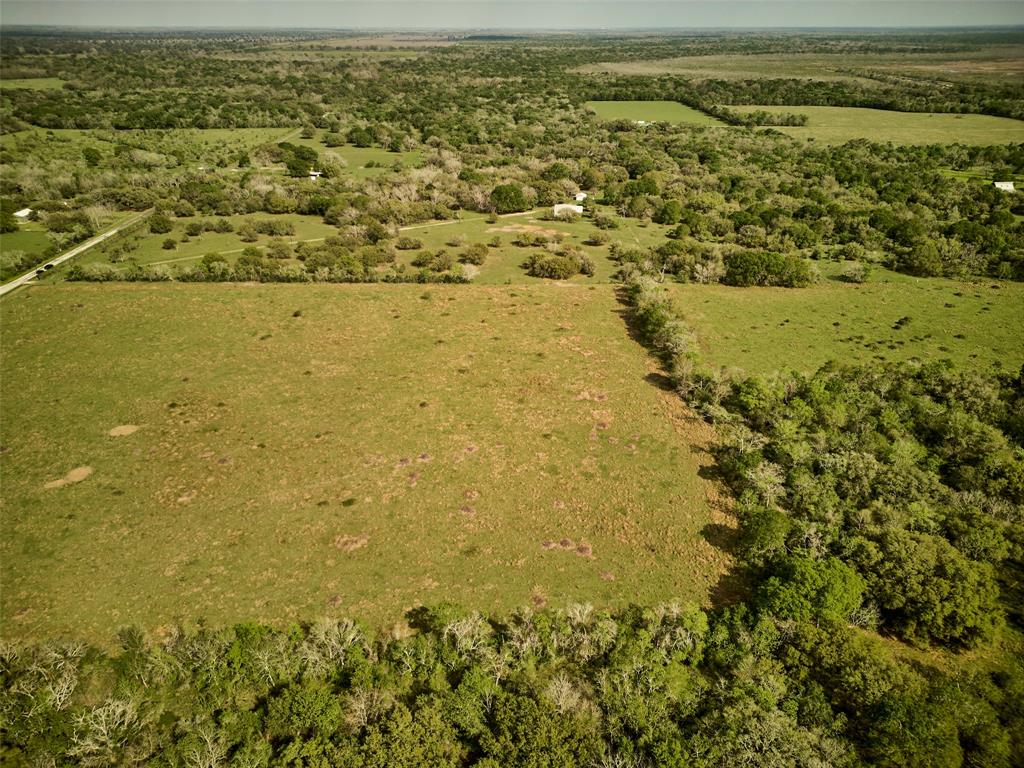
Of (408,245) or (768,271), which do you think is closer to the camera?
(768,271)

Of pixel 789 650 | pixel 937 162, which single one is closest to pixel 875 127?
pixel 937 162

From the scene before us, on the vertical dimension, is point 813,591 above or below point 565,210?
below

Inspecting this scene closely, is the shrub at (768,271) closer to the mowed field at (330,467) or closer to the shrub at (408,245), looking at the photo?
the mowed field at (330,467)

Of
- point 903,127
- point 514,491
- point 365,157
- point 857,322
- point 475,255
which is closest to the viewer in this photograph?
point 514,491

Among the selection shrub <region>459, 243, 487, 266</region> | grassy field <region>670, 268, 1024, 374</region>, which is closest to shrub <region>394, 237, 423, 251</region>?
shrub <region>459, 243, 487, 266</region>

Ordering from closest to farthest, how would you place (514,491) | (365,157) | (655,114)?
(514,491) → (365,157) → (655,114)

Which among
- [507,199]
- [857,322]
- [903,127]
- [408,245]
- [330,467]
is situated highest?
[903,127]

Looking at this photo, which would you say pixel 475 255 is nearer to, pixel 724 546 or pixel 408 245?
pixel 408 245

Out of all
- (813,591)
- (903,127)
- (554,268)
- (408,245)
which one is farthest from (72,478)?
(903,127)
